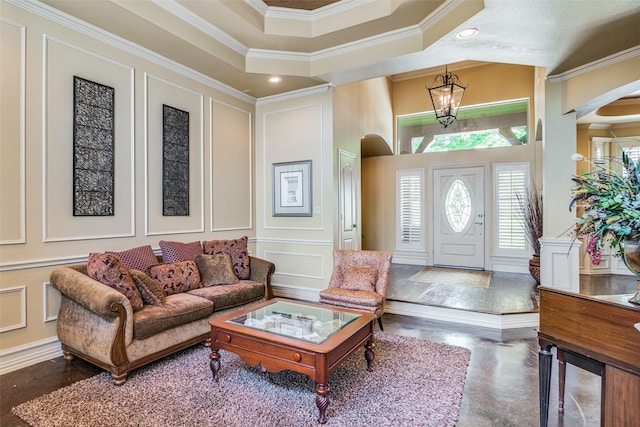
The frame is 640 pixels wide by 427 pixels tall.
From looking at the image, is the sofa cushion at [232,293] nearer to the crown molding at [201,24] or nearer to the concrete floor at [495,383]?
the concrete floor at [495,383]

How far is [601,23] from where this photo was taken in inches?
109

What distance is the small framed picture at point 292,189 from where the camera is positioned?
4.81m

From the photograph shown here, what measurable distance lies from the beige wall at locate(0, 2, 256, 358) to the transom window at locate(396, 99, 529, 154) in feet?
15.5

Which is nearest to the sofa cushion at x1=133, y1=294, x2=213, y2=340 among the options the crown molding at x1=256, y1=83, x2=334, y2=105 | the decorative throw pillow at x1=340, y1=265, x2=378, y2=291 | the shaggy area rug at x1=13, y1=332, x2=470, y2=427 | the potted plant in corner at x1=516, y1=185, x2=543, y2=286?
the shaggy area rug at x1=13, y1=332, x2=470, y2=427

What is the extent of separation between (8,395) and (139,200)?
1949 mm

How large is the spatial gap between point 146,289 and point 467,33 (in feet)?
12.4

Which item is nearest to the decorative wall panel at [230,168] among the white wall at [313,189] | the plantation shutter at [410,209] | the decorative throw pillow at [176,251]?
the white wall at [313,189]

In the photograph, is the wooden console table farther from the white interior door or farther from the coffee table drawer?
the white interior door

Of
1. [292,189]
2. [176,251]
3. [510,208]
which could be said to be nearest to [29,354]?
[176,251]

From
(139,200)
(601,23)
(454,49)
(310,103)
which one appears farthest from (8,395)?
(601,23)

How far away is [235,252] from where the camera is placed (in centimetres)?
406

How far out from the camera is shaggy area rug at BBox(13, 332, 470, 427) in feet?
6.62

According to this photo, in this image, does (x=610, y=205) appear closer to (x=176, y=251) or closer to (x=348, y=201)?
(x=176, y=251)

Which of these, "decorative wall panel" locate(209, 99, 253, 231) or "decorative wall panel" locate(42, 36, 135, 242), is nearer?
"decorative wall panel" locate(42, 36, 135, 242)
